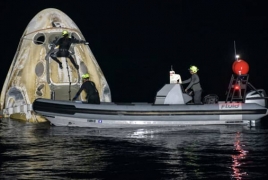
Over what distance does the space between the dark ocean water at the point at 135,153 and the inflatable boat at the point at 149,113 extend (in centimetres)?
36

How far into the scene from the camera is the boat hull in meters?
28.3

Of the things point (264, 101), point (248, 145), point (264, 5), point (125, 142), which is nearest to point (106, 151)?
point (125, 142)

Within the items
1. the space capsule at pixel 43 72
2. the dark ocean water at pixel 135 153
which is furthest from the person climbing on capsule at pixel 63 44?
the dark ocean water at pixel 135 153

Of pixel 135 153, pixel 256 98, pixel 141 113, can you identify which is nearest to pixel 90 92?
pixel 141 113

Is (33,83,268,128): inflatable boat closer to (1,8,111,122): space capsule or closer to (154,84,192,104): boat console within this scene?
→ (154,84,192,104): boat console

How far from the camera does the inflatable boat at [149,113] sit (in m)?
28.3

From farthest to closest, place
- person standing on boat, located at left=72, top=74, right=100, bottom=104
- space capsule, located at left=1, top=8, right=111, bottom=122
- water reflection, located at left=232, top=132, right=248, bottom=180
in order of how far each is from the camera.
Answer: space capsule, located at left=1, top=8, right=111, bottom=122, person standing on boat, located at left=72, top=74, right=100, bottom=104, water reflection, located at left=232, top=132, right=248, bottom=180

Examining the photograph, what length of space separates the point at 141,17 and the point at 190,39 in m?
7.78

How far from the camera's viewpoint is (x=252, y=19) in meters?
95.1

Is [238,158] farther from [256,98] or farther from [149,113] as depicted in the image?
[256,98]

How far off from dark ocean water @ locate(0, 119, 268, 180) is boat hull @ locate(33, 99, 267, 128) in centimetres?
37

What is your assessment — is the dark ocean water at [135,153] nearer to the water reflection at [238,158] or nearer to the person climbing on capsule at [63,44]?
the water reflection at [238,158]

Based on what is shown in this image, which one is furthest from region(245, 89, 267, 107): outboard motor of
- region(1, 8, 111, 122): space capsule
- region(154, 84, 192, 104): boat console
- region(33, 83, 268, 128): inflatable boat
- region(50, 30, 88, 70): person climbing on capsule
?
region(50, 30, 88, 70): person climbing on capsule

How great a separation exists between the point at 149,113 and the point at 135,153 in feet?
→ 18.8
